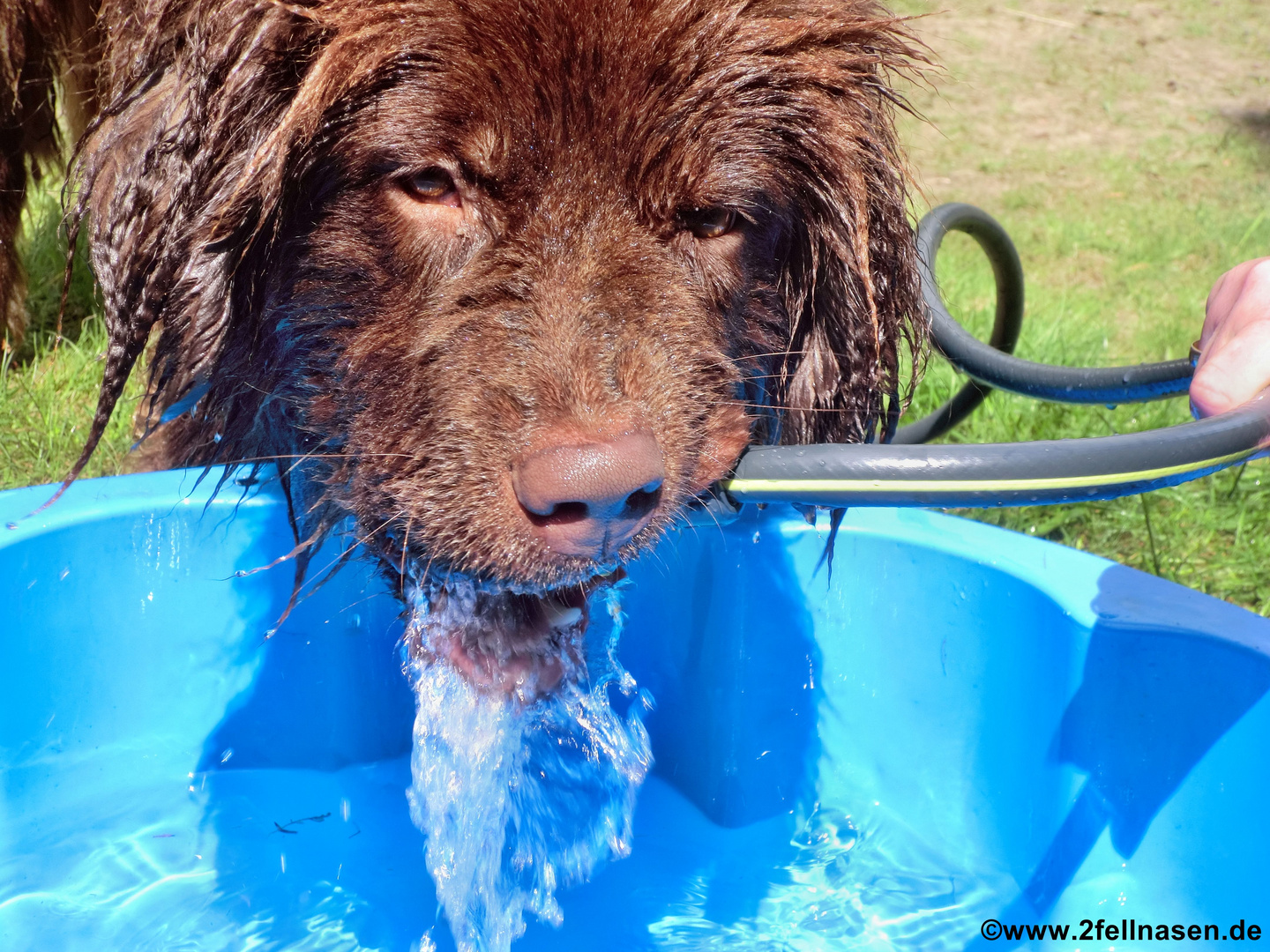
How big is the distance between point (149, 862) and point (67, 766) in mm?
304

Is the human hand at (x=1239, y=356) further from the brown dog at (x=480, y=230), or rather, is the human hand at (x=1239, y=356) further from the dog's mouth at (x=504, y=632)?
the dog's mouth at (x=504, y=632)

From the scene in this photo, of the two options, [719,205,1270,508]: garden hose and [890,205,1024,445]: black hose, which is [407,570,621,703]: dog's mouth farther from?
[890,205,1024,445]: black hose

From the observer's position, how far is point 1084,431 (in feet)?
12.3

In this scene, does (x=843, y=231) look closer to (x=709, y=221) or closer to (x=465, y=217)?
(x=709, y=221)

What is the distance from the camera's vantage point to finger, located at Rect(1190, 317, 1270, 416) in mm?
1744

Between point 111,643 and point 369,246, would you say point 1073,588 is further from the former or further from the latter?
point 111,643

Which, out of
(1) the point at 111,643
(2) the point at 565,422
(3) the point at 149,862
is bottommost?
(3) the point at 149,862

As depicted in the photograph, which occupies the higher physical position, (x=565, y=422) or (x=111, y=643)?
(x=565, y=422)

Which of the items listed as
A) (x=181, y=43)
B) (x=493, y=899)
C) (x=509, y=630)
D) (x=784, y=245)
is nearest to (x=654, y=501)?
(x=509, y=630)

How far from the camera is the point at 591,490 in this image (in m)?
1.64

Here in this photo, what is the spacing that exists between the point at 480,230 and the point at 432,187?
10 cm

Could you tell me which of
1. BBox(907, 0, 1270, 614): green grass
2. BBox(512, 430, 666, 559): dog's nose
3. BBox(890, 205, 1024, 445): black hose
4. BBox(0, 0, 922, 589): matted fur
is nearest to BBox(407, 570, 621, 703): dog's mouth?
BBox(0, 0, 922, 589): matted fur

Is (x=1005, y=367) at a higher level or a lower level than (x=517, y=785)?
higher

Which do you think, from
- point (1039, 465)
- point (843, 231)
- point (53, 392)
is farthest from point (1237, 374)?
point (53, 392)
